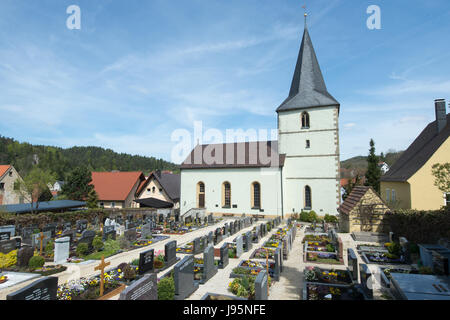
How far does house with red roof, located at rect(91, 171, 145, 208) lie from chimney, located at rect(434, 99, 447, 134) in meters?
35.0

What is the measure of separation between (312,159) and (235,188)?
27.6ft

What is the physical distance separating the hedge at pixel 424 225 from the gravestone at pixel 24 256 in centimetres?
1833

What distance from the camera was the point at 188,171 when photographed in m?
29.6

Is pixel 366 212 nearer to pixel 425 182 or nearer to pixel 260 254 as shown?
pixel 425 182

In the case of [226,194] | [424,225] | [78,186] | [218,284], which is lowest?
[218,284]

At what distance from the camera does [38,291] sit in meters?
6.02

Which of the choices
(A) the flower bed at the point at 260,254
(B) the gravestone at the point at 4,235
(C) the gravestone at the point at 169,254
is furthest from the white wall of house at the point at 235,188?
(B) the gravestone at the point at 4,235

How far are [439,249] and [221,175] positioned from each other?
1986cm

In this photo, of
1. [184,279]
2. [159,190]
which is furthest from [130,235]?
[159,190]

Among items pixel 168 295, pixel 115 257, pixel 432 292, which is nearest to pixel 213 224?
pixel 115 257

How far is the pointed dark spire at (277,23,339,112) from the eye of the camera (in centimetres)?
2553

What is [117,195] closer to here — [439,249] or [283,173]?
[283,173]

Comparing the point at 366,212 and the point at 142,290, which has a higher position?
the point at 366,212

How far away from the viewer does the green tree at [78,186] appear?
3215cm
